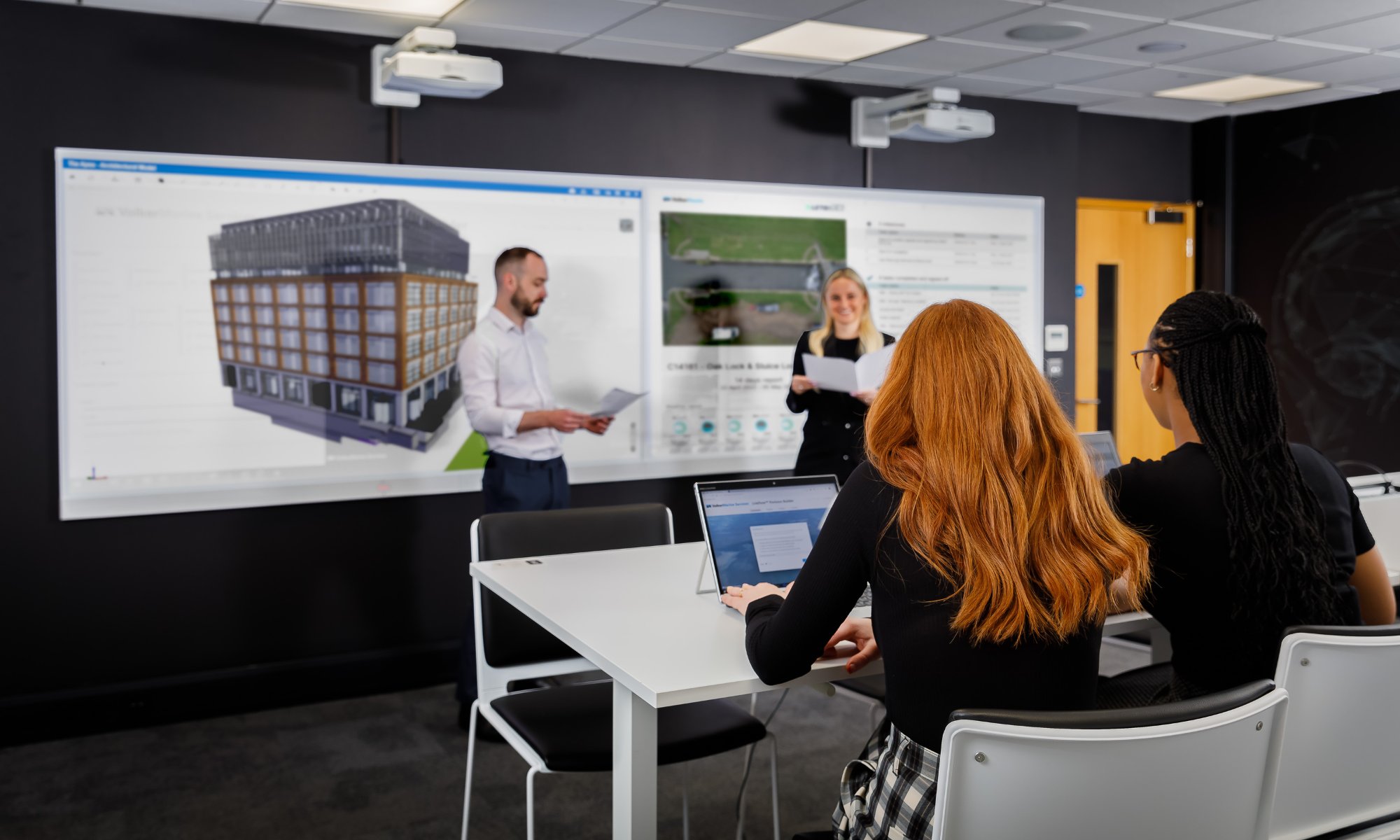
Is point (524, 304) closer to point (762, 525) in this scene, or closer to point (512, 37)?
point (512, 37)

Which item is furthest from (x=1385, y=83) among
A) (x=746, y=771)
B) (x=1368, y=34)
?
(x=746, y=771)

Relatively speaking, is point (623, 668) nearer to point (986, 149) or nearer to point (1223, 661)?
point (1223, 661)

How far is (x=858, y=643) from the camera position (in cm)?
191

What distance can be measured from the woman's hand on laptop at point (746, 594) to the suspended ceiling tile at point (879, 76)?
10.4 feet

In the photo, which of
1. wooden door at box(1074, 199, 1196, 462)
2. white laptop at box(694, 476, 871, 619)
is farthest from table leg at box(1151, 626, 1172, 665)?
wooden door at box(1074, 199, 1196, 462)

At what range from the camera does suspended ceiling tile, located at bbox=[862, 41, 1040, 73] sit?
14.4 feet

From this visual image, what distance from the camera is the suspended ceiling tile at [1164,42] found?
421 centimetres

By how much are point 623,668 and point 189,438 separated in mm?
2695

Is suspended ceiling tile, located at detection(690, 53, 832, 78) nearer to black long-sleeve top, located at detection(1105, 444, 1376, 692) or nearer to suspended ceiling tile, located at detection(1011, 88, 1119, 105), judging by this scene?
suspended ceiling tile, located at detection(1011, 88, 1119, 105)

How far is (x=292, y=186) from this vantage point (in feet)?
13.0

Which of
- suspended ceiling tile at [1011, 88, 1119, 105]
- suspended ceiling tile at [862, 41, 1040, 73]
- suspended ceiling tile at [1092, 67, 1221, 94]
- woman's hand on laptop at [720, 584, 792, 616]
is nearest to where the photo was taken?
woman's hand on laptop at [720, 584, 792, 616]

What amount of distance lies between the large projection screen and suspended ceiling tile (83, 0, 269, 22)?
49 centimetres

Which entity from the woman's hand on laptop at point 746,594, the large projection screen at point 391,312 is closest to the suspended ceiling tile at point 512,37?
the large projection screen at point 391,312

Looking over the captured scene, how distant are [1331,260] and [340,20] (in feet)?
16.4
